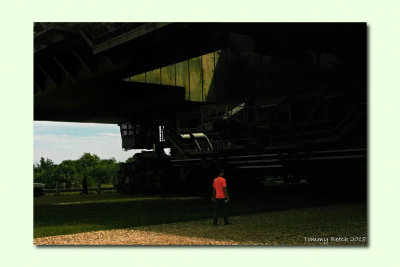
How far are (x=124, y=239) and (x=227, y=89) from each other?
11328mm

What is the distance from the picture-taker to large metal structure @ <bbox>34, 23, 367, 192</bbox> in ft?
57.7

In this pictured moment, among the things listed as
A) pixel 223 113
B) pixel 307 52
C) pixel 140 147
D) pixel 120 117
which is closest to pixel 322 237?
pixel 307 52

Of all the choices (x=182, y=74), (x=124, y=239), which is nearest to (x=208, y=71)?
(x=182, y=74)

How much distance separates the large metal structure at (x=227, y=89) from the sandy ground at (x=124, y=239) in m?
6.86

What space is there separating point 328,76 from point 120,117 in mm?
14596

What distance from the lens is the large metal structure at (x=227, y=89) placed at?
17.6m

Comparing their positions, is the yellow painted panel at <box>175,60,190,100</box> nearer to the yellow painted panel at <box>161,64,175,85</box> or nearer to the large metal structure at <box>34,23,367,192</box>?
the large metal structure at <box>34,23,367,192</box>

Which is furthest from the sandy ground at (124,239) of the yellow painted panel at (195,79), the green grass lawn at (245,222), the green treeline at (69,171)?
the yellow painted panel at (195,79)

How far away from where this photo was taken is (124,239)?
1267 cm

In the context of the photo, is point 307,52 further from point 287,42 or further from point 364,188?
point 364,188

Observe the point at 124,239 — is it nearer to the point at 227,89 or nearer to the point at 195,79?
the point at 227,89

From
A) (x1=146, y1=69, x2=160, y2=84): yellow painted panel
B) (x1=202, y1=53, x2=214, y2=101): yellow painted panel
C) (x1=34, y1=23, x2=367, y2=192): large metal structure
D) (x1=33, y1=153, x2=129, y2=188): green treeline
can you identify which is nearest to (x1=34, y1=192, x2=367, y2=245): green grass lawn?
(x1=33, y1=153, x2=129, y2=188): green treeline

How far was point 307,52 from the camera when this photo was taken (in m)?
17.5

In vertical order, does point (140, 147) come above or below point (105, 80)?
below
